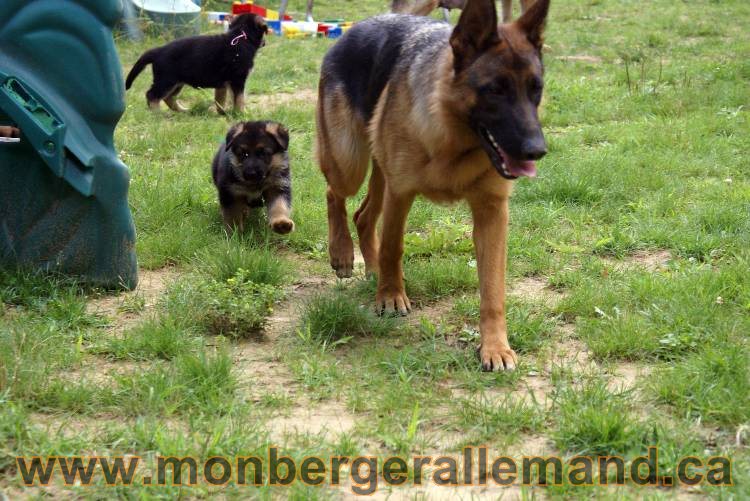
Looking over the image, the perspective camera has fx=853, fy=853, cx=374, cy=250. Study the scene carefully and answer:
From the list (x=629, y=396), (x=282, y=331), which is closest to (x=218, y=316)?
(x=282, y=331)

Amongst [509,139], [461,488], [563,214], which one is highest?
[509,139]

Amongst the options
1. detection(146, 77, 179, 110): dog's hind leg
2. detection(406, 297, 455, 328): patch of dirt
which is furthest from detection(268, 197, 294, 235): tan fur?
detection(146, 77, 179, 110): dog's hind leg

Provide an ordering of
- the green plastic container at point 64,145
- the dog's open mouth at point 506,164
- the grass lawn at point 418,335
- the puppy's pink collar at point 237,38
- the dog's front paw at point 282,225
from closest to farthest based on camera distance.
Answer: the grass lawn at point 418,335 < the dog's open mouth at point 506,164 < the green plastic container at point 64,145 < the dog's front paw at point 282,225 < the puppy's pink collar at point 237,38

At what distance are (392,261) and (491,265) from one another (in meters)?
0.77

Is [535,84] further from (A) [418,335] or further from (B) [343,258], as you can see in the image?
(B) [343,258]

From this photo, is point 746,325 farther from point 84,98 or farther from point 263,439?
point 84,98

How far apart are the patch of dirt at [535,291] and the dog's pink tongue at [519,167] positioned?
111 cm

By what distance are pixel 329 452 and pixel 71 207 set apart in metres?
2.42

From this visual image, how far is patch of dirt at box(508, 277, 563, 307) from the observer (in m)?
4.98

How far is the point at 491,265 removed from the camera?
14.4ft

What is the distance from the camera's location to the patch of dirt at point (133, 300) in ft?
15.1

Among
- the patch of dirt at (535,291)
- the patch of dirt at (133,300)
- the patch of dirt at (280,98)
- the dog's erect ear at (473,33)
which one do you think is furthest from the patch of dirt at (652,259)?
the patch of dirt at (280,98)

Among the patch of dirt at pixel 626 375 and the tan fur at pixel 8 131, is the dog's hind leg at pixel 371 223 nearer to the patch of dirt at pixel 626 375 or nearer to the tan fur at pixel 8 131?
the patch of dirt at pixel 626 375

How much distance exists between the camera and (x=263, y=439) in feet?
10.7
